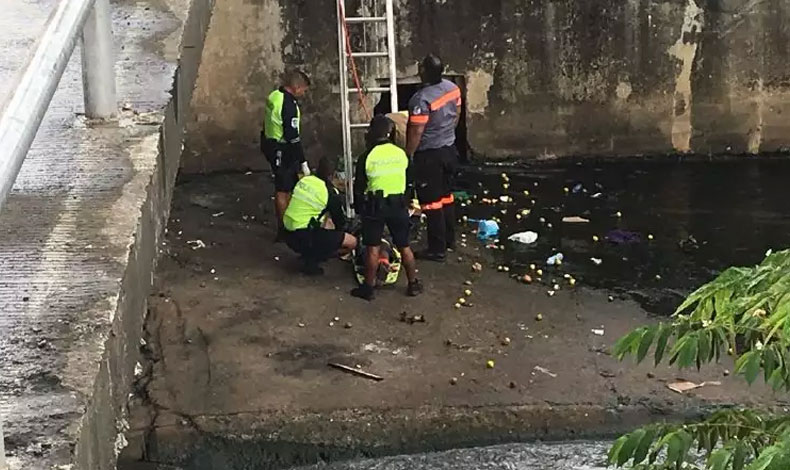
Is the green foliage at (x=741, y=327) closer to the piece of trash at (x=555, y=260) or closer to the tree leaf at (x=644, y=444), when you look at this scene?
the tree leaf at (x=644, y=444)

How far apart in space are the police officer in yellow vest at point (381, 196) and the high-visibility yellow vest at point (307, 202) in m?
0.34

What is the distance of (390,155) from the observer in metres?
8.15

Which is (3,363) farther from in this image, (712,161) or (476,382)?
(712,161)

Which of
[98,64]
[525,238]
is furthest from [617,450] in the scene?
[525,238]

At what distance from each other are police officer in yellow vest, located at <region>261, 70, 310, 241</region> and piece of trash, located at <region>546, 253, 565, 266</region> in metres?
2.27

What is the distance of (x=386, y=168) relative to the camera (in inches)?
320

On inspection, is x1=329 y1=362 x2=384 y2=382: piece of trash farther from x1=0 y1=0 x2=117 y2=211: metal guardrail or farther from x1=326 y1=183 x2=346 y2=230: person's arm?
x1=0 y1=0 x2=117 y2=211: metal guardrail

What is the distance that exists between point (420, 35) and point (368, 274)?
4666 millimetres

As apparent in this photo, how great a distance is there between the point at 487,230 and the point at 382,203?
204 centimetres

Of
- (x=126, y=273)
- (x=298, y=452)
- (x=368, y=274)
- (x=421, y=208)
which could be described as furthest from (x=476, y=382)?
(x=126, y=273)

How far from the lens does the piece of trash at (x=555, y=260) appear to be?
9.20m

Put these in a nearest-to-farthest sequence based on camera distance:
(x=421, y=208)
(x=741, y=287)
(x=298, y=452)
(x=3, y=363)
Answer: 1. (x=3, y=363)
2. (x=741, y=287)
3. (x=298, y=452)
4. (x=421, y=208)

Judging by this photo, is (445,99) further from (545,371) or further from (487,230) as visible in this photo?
(545,371)

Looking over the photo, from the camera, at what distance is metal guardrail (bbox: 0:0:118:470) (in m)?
2.02
